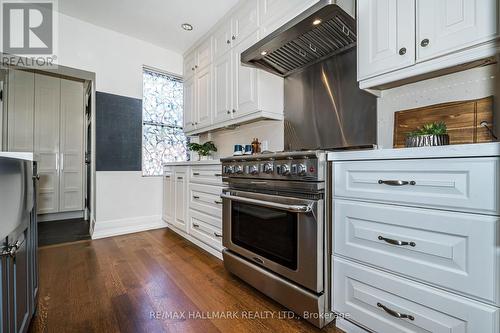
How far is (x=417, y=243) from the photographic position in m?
0.91

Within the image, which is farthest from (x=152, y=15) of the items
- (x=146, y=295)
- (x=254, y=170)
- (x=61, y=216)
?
(x=61, y=216)

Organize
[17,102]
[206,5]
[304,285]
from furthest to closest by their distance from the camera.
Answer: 1. [17,102]
2. [206,5]
3. [304,285]

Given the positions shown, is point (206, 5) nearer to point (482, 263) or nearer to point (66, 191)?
point (482, 263)

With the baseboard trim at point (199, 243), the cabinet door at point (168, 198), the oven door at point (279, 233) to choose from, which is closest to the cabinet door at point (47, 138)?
the cabinet door at point (168, 198)

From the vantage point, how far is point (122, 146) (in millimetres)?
2984

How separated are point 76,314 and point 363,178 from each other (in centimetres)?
179

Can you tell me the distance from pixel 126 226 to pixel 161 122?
153 cm

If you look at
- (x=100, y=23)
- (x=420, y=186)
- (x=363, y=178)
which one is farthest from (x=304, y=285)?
(x=100, y=23)

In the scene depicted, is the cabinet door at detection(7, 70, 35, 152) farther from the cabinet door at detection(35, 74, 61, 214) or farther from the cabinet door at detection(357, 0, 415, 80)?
the cabinet door at detection(357, 0, 415, 80)

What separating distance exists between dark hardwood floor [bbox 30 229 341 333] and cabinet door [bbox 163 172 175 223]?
67 centimetres

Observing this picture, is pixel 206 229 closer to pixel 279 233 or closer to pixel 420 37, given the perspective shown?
pixel 279 233

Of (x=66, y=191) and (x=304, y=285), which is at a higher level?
(x=66, y=191)

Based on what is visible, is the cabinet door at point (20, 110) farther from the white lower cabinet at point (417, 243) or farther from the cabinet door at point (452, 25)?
the cabinet door at point (452, 25)

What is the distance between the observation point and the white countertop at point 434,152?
0.76 m
